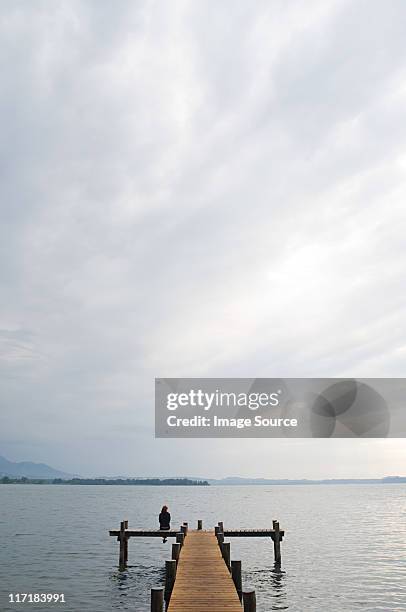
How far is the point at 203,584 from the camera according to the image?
63.0ft

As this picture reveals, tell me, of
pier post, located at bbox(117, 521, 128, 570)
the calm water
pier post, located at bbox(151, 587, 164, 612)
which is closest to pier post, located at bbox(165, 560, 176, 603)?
pier post, located at bbox(151, 587, 164, 612)

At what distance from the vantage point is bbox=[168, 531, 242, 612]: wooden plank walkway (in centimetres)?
1622

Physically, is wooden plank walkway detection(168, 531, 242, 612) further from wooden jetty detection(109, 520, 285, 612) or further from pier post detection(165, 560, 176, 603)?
pier post detection(165, 560, 176, 603)

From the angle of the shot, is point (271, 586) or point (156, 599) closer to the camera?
point (156, 599)

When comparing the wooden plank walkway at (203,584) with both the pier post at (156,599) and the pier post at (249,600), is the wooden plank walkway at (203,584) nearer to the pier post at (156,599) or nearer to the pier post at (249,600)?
the pier post at (156,599)

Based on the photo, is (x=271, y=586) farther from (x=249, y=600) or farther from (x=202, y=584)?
(x=249, y=600)

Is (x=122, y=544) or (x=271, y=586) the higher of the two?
(x=122, y=544)

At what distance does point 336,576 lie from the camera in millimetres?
35188

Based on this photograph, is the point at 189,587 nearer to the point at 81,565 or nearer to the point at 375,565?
the point at 81,565

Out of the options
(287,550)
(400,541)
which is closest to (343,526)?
(400,541)

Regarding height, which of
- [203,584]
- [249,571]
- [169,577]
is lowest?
[249,571]

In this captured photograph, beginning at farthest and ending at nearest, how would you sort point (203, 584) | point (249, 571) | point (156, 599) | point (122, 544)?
point (249, 571) < point (122, 544) < point (203, 584) < point (156, 599)

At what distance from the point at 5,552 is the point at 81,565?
36.8ft

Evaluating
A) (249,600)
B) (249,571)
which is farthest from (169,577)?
(249,571)
